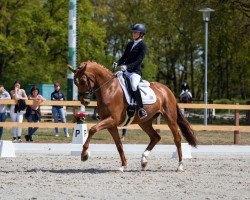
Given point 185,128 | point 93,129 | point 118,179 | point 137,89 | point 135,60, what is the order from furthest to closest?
point 185,128 → point 137,89 → point 135,60 → point 93,129 → point 118,179

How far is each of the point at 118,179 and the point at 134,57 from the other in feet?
8.19

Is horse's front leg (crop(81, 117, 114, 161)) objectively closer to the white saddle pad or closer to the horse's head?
the horse's head

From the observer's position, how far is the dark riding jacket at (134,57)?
12.7m

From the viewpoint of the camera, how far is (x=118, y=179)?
1159 centimetres

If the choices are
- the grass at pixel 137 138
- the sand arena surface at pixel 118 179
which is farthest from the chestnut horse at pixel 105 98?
the grass at pixel 137 138

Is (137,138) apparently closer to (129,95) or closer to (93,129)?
(129,95)

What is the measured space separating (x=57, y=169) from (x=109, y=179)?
1953 mm

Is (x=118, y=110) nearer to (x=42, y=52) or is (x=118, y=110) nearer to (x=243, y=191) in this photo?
(x=243, y=191)

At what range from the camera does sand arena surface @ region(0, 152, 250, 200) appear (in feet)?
31.7

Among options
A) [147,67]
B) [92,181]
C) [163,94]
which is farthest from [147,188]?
[147,67]

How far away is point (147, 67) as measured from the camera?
52.8 m

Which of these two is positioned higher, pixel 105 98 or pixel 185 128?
pixel 105 98

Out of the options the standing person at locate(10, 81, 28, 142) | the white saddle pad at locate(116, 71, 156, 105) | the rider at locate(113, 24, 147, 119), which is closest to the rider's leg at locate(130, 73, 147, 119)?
the rider at locate(113, 24, 147, 119)

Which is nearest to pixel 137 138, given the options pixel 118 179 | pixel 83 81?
pixel 83 81
